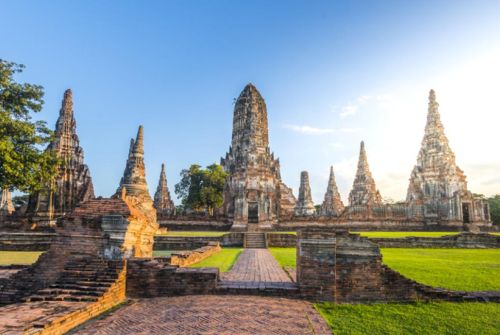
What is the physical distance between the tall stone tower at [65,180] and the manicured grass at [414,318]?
29.0 metres

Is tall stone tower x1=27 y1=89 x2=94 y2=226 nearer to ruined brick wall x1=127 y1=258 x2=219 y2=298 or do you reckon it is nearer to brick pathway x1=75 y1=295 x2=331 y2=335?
ruined brick wall x1=127 y1=258 x2=219 y2=298

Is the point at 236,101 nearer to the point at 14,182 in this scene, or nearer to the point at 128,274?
the point at 14,182

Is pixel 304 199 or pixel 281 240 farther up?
pixel 304 199

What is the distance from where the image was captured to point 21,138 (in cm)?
1802

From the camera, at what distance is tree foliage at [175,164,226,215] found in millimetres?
46469

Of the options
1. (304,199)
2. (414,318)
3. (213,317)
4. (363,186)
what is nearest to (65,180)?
(304,199)

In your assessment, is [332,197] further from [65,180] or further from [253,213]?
[65,180]

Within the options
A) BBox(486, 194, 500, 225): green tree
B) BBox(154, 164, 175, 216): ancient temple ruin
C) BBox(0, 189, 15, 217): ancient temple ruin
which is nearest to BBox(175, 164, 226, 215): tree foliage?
BBox(154, 164, 175, 216): ancient temple ruin

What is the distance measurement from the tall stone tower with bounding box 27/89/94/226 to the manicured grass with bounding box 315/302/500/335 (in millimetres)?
28985

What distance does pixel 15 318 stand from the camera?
4961 millimetres

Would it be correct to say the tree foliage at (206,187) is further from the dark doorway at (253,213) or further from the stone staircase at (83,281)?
the stone staircase at (83,281)

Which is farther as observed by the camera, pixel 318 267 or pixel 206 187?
pixel 206 187

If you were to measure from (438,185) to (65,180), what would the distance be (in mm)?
36843

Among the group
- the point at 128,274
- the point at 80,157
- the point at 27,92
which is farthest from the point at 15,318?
the point at 80,157
